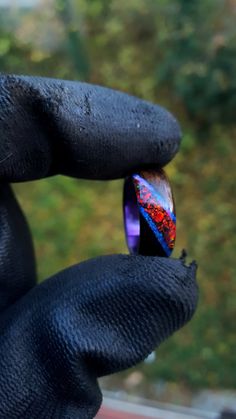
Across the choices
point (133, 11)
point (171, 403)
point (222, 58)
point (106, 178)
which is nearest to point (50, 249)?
point (171, 403)

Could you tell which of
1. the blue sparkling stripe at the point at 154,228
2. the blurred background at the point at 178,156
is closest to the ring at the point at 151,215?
the blue sparkling stripe at the point at 154,228

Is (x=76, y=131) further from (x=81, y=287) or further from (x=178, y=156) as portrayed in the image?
(x=178, y=156)

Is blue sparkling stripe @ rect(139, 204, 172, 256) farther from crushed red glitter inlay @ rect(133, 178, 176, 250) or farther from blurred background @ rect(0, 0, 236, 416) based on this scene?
blurred background @ rect(0, 0, 236, 416)

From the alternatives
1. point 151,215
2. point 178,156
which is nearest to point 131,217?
point 151,215

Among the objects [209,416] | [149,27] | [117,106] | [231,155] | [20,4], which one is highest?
[20,4]

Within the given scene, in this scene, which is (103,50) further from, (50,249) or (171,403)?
(171,403)

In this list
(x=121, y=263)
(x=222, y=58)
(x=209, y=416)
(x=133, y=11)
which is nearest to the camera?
(x=121, y=263)
